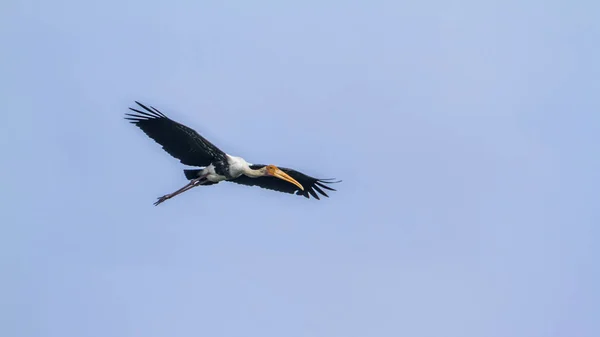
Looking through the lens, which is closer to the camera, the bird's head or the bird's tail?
the bird's tail

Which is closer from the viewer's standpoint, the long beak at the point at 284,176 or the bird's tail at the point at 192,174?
the bird's tail at the point at 192,174

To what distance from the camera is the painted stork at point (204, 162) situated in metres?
46.9

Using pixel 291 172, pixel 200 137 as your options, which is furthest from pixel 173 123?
pixel 291 172

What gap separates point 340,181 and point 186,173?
4.37 meters

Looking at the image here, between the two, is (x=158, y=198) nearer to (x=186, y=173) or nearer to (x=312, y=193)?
(x=186, y=173)

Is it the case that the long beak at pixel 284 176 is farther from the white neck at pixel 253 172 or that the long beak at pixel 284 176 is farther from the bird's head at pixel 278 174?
the white neck at pixel 253 172

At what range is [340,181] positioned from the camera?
49.1m

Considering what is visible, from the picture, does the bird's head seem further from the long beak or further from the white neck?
the white neck

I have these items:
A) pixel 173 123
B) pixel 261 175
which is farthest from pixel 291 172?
pixel 173 123

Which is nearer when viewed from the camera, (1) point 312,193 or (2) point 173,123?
(2) point 173,123

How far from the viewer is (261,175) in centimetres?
4866

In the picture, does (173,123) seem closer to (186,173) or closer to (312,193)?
(186,173)

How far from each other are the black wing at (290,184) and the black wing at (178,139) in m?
1.35

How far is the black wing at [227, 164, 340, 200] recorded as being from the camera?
49000mm
